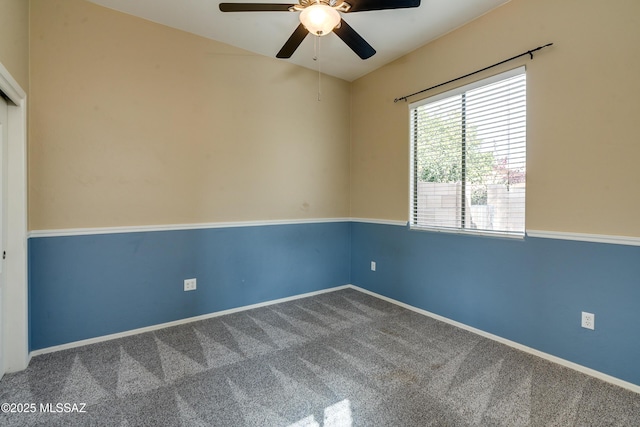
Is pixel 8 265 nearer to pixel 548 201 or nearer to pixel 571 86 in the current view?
pixel 548 201

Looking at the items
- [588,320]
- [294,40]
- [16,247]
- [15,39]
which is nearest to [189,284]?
[16,247]

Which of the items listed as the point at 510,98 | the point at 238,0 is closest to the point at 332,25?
the point at 238,0

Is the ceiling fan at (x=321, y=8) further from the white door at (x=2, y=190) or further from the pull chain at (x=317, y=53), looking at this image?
the white door at (x=2, y=190)

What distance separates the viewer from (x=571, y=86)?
2.09m

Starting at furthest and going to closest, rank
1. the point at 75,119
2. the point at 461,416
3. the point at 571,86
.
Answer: the point at 75,119 < the point at 571,86 < the point at 461,416

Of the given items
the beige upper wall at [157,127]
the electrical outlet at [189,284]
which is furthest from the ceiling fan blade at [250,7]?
the electrical outlet at [189,284]

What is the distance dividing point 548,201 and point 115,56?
3793mm

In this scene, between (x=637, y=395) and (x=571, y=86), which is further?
(x=571, y=86)

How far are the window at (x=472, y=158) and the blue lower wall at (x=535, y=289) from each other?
0.20m

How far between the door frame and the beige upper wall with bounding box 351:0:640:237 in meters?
3.59

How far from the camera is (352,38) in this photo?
2086mm

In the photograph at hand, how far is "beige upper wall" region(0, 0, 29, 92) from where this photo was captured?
5.68ft

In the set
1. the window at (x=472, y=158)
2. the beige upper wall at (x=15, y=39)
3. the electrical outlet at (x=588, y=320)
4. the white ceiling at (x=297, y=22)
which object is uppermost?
the white ceiling at (x=297, y=22)

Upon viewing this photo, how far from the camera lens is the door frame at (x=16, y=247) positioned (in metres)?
1.99
